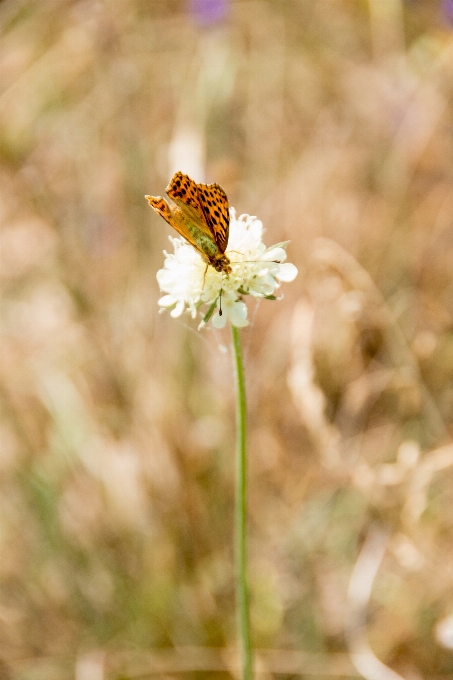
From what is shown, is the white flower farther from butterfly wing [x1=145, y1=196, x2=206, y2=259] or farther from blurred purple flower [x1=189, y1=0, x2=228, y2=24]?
blurred purple flower [x1=189, y1=0, x2=228, y2=24]

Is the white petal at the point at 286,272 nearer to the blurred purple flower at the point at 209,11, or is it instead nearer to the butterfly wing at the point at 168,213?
the butterfly wing at the point at 168,213

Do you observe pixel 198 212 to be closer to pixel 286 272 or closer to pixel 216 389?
pixel 286 272

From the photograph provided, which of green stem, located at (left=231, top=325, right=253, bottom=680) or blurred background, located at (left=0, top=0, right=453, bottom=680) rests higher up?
blurred background, located at (left=0, top=0, right=453, bottom=680)

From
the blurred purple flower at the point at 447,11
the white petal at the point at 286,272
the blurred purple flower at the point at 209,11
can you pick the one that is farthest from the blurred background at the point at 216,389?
the white petal at the point at 286,272

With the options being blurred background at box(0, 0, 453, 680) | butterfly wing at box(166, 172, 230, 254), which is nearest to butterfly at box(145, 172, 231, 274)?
butterfly wing at box(166, 172, 230, 254)

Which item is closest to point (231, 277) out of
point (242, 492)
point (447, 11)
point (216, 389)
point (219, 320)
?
point (219, 320)

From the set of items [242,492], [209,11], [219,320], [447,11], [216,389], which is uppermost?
[209,11]
